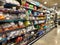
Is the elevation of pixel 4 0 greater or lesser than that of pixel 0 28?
greater

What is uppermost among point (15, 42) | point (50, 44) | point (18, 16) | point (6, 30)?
point (18, 16)

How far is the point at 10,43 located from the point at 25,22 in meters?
1.29

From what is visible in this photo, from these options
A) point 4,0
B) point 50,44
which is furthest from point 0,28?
point 50,44

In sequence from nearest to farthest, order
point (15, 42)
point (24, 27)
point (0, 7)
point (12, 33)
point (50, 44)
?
point (0, 7) → point (12, 33) → point (15, 42) → point (24, 27) → point (50, 44)

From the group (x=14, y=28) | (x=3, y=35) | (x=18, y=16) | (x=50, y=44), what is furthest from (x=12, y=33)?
(x=50, y=44)

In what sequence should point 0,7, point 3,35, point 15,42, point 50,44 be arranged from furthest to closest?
point 50,44
point 15,42
point 3,35
point 0,7

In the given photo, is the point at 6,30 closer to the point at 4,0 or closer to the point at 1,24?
the point at 1,24

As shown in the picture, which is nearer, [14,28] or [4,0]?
[4,0]

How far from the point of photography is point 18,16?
402cm

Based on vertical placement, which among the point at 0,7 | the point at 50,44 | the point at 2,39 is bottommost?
the point at 50,44

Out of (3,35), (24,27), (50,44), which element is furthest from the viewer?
(50,44)

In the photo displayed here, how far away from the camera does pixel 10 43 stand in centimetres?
361

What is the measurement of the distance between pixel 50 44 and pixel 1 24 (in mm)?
2862

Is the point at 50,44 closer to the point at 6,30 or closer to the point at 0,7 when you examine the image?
the point at 6,30
